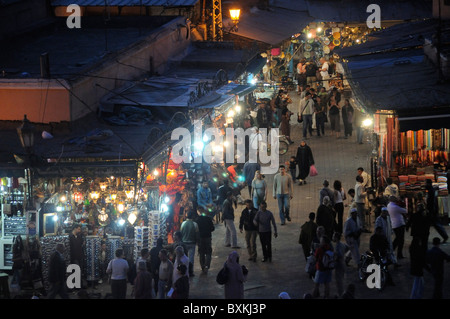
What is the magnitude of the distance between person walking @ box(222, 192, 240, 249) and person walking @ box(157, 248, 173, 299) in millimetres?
3409

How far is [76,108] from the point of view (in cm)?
2367

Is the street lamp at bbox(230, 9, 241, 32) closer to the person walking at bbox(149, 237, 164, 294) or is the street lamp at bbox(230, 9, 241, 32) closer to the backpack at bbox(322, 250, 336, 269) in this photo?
the person walking at bbox(149, 237, 164, 294)

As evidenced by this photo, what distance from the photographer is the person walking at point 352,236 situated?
62.2 ft

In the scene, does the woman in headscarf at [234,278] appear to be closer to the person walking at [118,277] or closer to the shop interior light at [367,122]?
the person walking at [118,277]

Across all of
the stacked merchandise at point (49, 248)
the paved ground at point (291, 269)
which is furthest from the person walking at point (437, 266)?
the stacked merchandise at point (49, 248)

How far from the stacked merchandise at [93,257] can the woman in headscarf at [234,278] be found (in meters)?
3.72

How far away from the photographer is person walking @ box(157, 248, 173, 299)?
17484 mm

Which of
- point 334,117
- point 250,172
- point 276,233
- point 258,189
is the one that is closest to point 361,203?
point 276,233

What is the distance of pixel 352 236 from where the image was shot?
18969 millimetres

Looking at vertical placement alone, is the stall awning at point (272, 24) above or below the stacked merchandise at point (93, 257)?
above

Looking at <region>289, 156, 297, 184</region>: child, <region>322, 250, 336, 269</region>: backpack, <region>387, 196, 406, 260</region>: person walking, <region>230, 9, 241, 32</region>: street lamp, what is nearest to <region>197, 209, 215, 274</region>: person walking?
<region>322, 250, 336, 269</region>: backpack

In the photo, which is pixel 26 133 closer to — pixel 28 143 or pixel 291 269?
pixel 28 143

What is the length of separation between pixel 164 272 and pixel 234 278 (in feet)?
4.76
